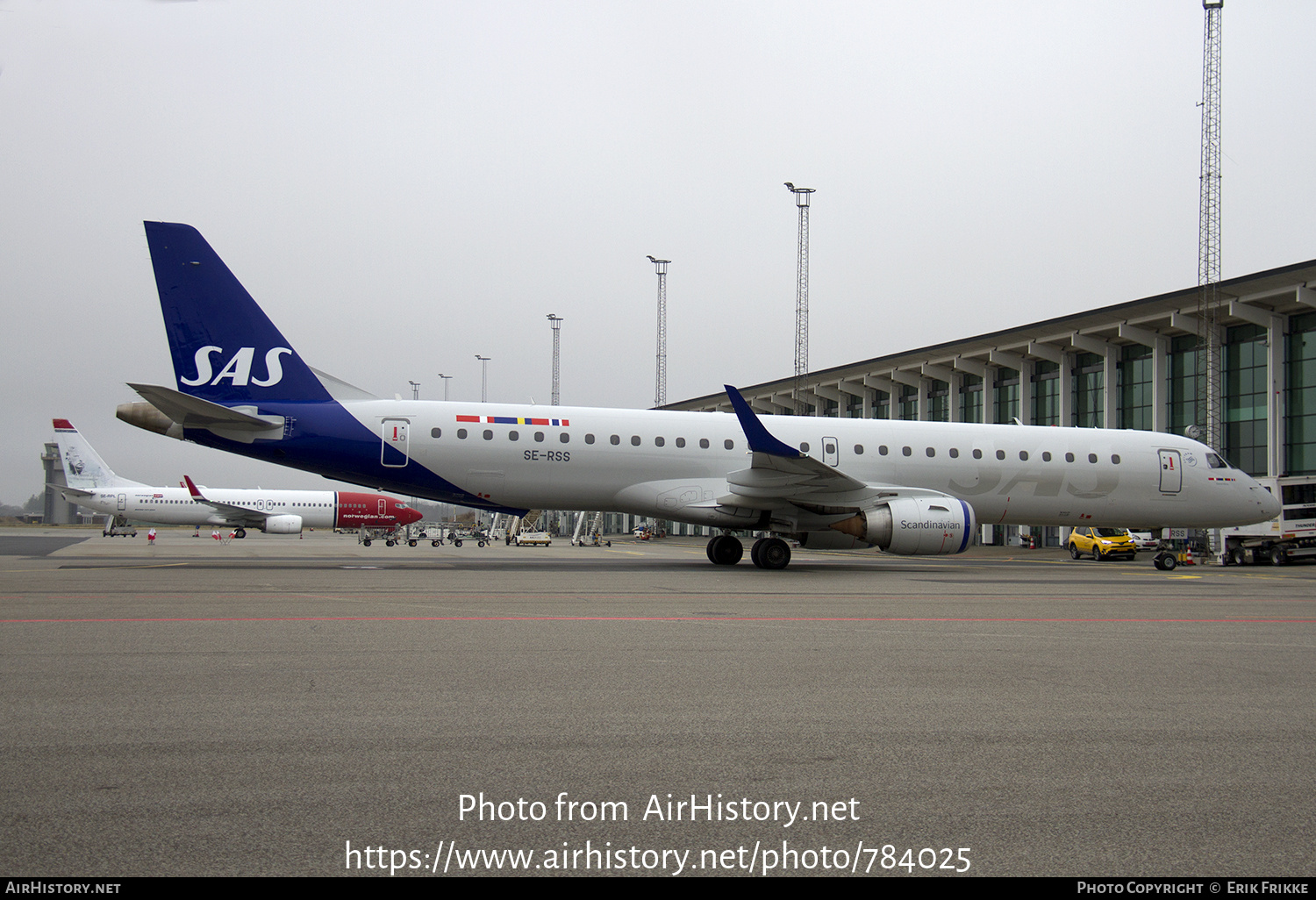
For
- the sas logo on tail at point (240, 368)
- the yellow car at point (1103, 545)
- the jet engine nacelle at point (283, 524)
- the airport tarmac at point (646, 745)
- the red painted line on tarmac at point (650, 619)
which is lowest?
the jet engine nacelle at point (283, 524)

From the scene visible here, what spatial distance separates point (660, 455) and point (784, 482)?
2.81 metres

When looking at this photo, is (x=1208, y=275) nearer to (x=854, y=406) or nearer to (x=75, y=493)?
(x=854, y=406)

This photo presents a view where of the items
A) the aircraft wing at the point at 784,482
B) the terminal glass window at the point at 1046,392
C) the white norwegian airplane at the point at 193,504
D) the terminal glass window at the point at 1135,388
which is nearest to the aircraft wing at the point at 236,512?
the white norwegian airplane at the point at 193,504

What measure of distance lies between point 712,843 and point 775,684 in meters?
2.89

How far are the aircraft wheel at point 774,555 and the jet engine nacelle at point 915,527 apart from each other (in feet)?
4.59

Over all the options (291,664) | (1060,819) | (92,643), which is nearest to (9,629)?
(92,643)

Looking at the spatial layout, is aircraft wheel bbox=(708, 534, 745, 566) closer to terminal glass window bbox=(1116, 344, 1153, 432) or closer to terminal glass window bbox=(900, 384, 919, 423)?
terminal glass window bbox=(1116, 344, 1153, 432)

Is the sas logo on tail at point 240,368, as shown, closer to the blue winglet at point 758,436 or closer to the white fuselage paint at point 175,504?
the blue winglet at point 758,436

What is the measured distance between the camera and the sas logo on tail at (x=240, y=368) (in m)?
18.0

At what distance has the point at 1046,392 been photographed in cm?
4591

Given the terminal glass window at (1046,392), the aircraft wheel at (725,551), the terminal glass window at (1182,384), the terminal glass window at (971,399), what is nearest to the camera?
the aircraft wheel at (725,551)

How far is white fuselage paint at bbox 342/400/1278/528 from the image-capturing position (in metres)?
18.9

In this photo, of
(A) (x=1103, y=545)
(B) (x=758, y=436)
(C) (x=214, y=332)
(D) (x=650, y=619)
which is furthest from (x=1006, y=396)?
(D) (x=650, y=619)

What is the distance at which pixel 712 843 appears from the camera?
3.17 m
